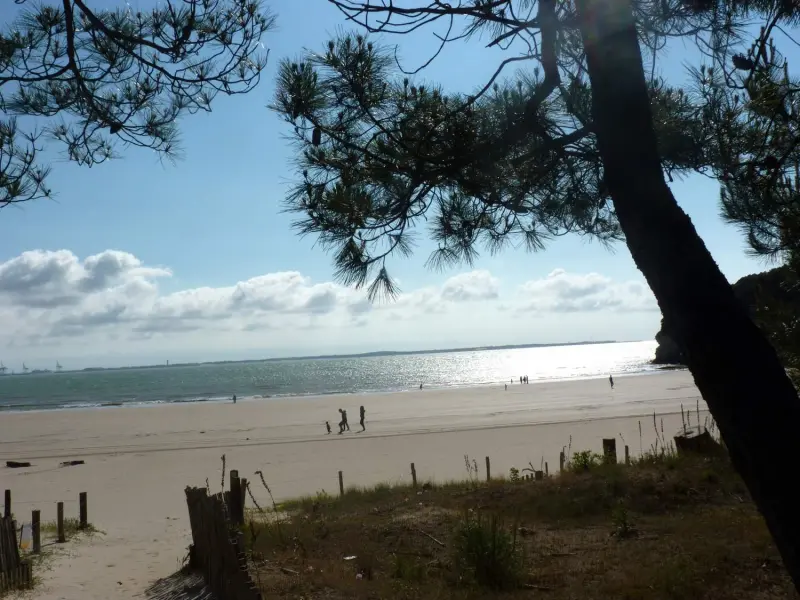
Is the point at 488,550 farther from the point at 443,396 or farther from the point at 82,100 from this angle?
the point at 443,396

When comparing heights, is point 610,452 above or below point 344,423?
above

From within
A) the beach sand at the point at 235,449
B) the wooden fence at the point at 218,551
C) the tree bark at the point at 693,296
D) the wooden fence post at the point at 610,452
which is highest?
the tree bark at the point at 693,296

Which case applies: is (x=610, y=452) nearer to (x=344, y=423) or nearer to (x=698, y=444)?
(x=698, y=444)

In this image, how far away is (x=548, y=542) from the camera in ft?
20.8

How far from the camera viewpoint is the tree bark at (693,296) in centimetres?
218

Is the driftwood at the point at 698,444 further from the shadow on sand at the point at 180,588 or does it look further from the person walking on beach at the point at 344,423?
the person walking on beach at the point at 344,423

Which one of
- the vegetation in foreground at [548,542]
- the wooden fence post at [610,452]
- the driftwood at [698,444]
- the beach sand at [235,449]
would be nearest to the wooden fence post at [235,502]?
the vegetation in foreground at [548,542]

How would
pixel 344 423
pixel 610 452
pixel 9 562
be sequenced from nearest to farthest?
pixel 9 562 < pixel 610 452 < pixel 344 423

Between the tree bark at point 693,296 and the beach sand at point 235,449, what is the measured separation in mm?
5996

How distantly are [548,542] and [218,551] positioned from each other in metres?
2.98

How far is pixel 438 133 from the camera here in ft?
13.2

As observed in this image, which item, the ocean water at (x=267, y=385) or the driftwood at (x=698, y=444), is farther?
the ocean water at (x=267, y=385)

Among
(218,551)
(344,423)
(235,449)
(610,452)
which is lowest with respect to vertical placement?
(235,449)

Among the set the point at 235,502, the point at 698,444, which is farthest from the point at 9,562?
the point at 698,444
